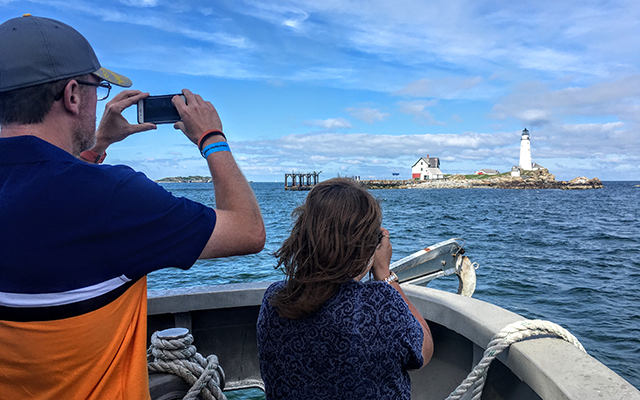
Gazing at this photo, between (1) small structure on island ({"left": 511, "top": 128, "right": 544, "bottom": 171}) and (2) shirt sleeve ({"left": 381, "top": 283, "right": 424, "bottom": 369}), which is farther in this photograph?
(1) small structure on island ({"left": 511, "top": 128, "right": 544, "bottom": 171})

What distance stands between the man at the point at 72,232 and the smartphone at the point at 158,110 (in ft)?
0.69

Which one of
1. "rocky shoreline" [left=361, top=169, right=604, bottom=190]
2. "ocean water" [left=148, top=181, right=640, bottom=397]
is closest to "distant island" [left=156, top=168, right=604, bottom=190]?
"rocky shoreline" [left=361, top=169, right=604, bottom=190]

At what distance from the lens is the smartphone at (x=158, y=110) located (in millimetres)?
1322

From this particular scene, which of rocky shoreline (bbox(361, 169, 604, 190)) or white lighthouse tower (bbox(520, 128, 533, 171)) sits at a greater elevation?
white lighthouse tower (bbox(520, 128, 533, 171))

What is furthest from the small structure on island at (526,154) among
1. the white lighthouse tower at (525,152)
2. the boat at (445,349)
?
the boat at (445,349)

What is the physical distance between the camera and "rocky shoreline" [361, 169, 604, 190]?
9744 centimetres

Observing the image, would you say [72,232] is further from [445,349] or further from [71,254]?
[445,349]

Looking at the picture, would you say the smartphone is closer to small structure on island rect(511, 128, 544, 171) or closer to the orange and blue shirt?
the orange and blue shirt

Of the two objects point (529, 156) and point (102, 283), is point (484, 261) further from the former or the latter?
point (529, 156)

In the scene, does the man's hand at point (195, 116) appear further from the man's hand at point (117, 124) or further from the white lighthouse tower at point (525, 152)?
the white lighthouse tower at point (525, 152)

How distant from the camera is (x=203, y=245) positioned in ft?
3.42

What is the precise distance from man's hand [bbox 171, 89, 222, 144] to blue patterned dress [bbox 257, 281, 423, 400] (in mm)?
659

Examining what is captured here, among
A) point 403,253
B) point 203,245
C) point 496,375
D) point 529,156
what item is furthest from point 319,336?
point 529,156

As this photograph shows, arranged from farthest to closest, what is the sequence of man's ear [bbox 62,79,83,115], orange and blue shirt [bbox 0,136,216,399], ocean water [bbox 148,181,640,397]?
ocean water [bbox 148,181,640,397] → man's ear [bbox 62,79,83,115] → orange and blue shirt [bbox 0,136,216,399]
